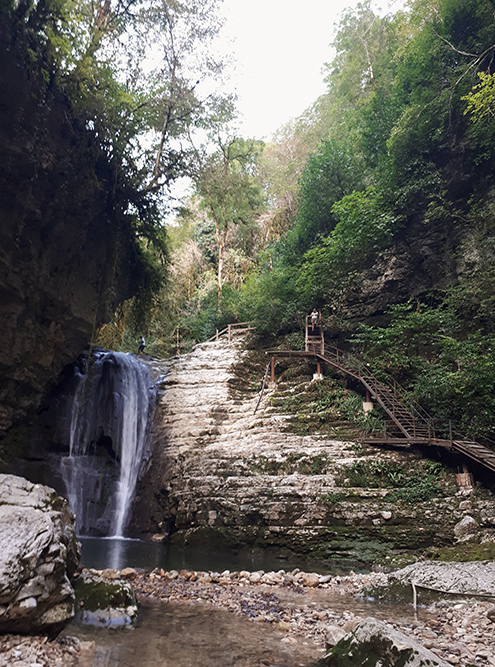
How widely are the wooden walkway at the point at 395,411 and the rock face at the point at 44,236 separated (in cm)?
648

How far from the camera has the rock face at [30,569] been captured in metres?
3.07

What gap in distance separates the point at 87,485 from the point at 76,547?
1015 centimetres

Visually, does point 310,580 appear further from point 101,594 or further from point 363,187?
point 363,187

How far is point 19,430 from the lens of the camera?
13.0m

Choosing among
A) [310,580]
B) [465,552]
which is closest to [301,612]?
[310,580]

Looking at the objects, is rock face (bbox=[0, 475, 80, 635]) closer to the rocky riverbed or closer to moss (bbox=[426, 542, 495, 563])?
the rocky riverbed

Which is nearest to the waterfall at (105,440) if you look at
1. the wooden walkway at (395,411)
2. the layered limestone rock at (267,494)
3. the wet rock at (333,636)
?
the layered limestone rock at (267,494)

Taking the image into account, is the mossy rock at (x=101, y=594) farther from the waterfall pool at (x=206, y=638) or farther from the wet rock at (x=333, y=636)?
the wet rock at (x=333, y=636)

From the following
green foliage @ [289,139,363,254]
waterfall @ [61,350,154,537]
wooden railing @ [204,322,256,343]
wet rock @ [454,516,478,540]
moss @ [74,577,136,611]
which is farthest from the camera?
green foliage @ [289,139,363,254]

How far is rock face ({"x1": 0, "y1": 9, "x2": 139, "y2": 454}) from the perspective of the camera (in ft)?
32.3

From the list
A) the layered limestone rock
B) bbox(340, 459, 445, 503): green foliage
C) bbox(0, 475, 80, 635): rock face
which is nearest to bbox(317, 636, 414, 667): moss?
bbox(0, 475, 80, 635): rock face

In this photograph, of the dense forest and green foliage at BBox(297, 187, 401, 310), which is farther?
green foliage at BBox(297, 187, 401, 310)

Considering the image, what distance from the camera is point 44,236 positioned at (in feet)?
39.0

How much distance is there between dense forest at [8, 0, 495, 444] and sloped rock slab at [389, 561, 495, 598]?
5.23m
